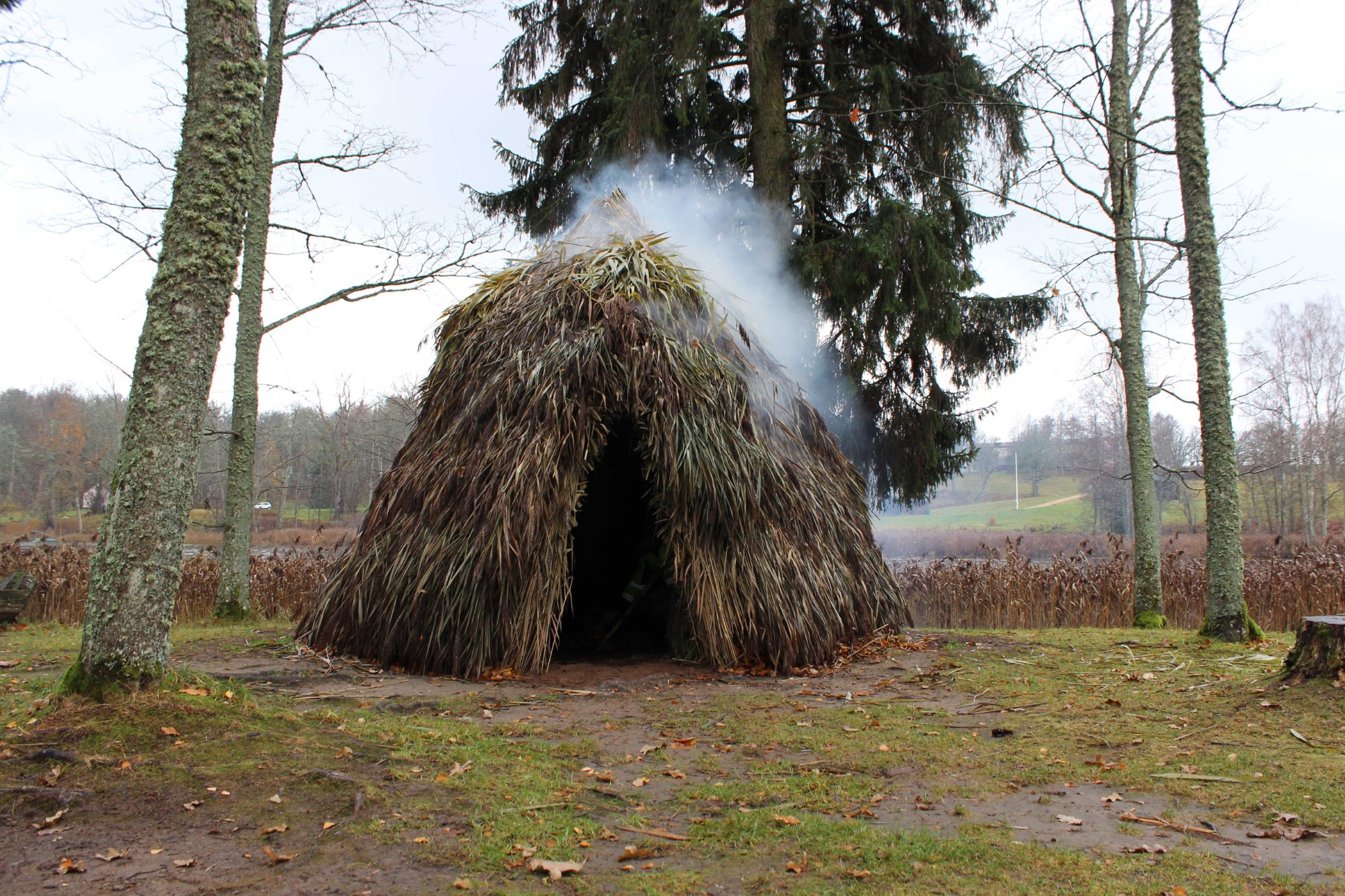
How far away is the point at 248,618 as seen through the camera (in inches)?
395

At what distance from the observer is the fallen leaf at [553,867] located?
267cm

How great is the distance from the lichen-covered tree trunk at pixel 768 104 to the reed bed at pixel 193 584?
25.9ft

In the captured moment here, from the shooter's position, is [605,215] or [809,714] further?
[605,215]

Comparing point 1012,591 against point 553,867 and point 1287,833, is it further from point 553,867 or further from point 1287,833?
point 553,867

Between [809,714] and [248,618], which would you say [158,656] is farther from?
[248,618]

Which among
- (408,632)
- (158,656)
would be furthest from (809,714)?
(158,656)

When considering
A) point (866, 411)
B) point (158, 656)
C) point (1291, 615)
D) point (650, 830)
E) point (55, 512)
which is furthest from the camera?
point (55, 512)

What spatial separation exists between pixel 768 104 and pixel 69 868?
37.7 feet

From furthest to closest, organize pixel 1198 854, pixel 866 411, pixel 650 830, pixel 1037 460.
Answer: pixel 1037 460 → pixel 866 411 → pixel 650 830 → pixel 1198 854

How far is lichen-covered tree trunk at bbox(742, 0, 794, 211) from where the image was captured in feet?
36.9

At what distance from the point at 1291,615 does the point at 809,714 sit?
9.40 metres

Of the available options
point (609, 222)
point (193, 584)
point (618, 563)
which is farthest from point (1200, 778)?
point (193, 584)

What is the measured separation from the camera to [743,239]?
11750 millimetres

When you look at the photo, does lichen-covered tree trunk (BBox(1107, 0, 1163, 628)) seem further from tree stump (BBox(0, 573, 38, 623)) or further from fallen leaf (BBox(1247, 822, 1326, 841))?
tree stump (BBox(0, 573, 38, 623))
